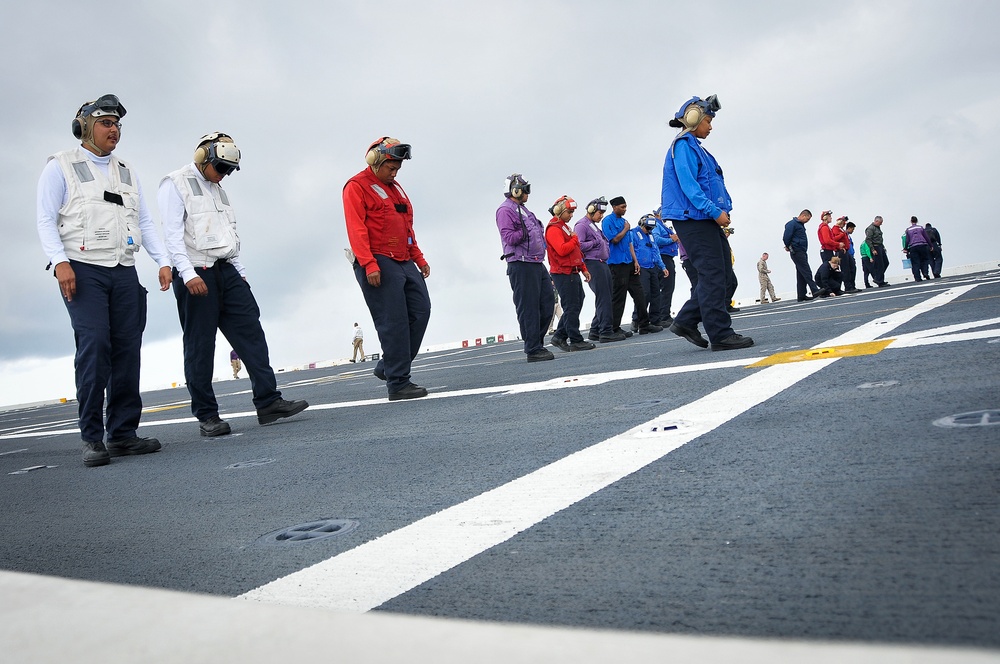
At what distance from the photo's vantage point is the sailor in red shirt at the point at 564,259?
33.8ft

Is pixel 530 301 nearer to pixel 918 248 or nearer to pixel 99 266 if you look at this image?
pixel 99 266

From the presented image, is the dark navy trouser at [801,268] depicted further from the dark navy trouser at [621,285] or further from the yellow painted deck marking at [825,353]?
the yellow painted deck marking at [825,353]

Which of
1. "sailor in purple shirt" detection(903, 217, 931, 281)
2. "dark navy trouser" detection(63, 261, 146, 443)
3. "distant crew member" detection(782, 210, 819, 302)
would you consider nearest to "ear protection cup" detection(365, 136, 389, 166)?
"dark navy trouser" detection(63, 261, 146, 443)

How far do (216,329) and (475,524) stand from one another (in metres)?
4.25

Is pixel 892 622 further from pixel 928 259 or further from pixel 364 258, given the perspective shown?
pixel 928 259

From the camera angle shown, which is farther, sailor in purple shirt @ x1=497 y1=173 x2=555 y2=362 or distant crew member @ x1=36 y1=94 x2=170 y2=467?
sailor in purple shirt @ x1=497 y1=173 x2=555 y2=362

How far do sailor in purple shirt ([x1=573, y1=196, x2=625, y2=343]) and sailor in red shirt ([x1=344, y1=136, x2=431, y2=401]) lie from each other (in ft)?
16.9

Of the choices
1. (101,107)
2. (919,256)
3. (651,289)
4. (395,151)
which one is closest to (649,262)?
(651,289)

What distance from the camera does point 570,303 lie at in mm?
10273

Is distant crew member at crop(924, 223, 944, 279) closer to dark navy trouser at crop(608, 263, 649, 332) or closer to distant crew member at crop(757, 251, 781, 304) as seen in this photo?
distant crew member at crop(757, 251, 781, 304)

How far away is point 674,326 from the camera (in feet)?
21.6

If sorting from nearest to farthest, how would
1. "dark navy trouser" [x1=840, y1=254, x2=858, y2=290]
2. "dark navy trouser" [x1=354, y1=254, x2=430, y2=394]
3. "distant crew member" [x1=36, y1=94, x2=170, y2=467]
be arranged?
"distant crew member" [x1=36, y1=94, x2=170, y2=467], "dark navy trouser" [x1=354, y1=254, x2=430, y2=394], "dark navy trouser" [x1=840, y1=254, x2=858, y2=290]

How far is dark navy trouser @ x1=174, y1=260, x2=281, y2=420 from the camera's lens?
554cm

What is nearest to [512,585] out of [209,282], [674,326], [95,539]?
[95,539]
